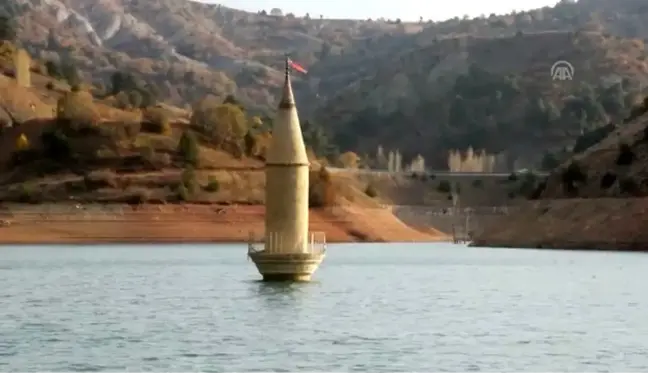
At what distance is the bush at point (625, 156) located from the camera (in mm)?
130875

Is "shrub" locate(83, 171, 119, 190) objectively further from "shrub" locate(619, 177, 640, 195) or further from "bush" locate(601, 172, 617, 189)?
"shrub" locate(619, 177, 640, 195)

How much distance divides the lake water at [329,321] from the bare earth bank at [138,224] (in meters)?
57.1

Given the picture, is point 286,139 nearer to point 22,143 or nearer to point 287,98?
point 287,98

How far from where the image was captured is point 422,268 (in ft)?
328

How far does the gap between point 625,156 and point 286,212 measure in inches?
2956

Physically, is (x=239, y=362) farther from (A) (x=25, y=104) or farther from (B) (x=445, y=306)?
(A) (x=25, y=104)

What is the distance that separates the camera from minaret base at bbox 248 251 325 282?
6209 centimetres

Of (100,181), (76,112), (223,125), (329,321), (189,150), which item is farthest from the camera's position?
(223,125)

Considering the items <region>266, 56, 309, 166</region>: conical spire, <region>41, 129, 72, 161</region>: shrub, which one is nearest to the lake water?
<region>266, 56, 309, 166</region>: conical spire

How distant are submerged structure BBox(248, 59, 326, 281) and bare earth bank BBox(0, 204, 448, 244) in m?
91.0

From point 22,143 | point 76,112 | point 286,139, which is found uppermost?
point 76,112

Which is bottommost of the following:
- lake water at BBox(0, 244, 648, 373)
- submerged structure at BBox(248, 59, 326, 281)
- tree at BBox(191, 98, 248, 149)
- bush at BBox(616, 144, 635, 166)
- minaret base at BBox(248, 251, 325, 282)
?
lake water at BBox(0, 244, 648, 373)

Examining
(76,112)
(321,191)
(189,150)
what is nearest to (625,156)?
(321,191)

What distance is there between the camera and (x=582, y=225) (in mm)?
126750
